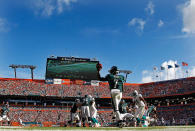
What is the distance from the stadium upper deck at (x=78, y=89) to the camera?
1980 inches

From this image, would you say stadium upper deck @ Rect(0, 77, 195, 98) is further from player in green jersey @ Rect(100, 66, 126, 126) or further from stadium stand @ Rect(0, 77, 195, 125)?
player in green jersey @ Rect(100, 66, 126, 126)

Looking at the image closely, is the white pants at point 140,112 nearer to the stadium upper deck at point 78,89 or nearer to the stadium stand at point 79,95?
the stadium stand at point 79,95

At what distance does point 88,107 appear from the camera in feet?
41.6

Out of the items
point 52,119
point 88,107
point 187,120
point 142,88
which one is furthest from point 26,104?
point 88,107

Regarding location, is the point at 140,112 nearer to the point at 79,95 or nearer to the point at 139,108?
the point at 139,108

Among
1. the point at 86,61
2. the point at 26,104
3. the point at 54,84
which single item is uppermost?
the point at 86,61

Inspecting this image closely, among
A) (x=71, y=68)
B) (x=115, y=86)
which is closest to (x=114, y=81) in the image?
(x=115, y=86)

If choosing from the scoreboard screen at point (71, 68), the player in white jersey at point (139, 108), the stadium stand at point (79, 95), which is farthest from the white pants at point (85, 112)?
the scoreboard screen at point (71, 68)

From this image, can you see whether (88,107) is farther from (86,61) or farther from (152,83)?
(152,83)

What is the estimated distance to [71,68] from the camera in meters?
49.7

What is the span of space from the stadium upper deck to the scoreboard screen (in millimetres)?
4904

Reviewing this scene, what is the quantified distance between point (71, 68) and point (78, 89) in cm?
721

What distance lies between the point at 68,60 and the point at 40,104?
10.6 m

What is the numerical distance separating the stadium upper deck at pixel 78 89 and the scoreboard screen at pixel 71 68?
490 cm
